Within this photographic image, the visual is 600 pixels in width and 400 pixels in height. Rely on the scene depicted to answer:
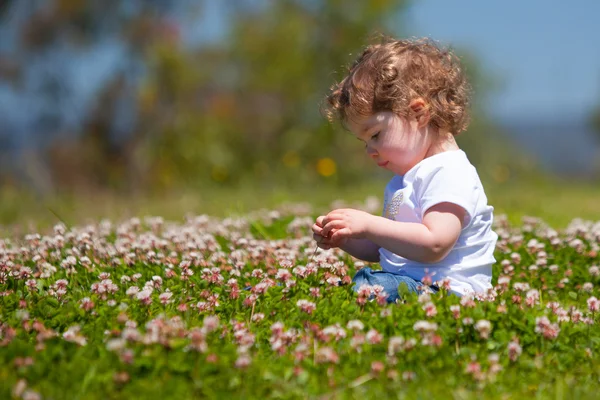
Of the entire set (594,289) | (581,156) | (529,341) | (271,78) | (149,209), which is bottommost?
(529,341)

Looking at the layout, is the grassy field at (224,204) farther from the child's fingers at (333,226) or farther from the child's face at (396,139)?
the child's fingers at (333,226)

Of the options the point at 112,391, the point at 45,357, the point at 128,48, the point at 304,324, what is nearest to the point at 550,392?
the point at 304,324

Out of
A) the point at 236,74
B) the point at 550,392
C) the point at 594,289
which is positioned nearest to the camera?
the point at 550,392

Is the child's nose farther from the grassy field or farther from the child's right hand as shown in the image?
the grassy field

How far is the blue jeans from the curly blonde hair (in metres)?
0.88

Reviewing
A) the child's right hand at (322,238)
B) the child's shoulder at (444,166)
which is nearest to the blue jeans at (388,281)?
the child's right hand at (322,238)

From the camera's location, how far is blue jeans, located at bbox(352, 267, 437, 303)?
13.7 ft

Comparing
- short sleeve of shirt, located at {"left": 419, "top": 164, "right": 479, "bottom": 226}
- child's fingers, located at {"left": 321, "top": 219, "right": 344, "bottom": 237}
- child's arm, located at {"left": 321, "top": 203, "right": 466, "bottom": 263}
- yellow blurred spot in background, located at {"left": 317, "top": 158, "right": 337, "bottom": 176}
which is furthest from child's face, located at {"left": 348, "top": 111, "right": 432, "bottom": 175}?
yellow blurred spot in background, located at {"left": 317, "top": 158, "right": 337, "bottom": 176}

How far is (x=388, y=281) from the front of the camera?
4234 mm

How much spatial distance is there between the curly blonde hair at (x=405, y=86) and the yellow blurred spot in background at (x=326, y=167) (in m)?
8.89

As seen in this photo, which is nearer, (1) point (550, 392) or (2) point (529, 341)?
(1) point (550, 392)

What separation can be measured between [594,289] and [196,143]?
1065 centimetres

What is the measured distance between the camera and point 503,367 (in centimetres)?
340

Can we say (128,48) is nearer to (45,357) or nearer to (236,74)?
(236,74)
